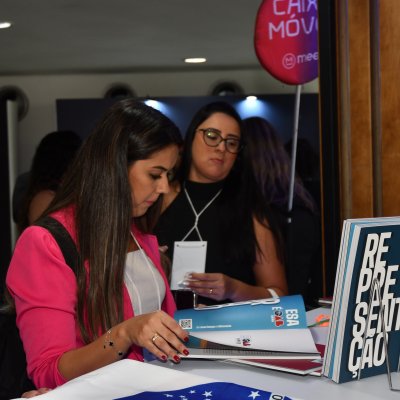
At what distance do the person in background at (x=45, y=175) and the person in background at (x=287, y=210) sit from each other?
97 centimetres

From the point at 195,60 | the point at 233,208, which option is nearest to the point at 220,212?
the point at 233,208

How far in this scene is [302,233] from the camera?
3449mm

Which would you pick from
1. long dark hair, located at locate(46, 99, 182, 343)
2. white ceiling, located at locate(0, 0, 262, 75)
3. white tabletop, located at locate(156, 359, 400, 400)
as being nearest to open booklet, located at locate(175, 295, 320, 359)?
white tabletop, located at locate(156, 359, 400, 400)

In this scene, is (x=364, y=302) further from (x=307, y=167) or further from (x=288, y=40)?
(x=307, y=167)

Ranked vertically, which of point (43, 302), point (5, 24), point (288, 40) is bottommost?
point (43, 302)

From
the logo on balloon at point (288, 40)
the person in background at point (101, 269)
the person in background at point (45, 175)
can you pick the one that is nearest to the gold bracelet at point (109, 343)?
the person in background at point (101, 269)

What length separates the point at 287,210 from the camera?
3.71 m

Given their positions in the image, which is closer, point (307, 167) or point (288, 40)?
point (288, 40)

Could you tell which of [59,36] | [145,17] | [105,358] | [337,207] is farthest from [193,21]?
[105,358]

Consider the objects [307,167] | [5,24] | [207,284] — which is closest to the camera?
[207,284]

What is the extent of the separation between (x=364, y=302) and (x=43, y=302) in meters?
0.69

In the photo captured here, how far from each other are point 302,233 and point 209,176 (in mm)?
779

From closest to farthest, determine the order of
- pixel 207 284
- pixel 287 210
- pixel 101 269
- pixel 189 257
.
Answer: pixel 101 269 < pixel 207 284 < pixel 189 257 < pixel 287 210

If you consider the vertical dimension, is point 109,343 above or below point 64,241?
below
